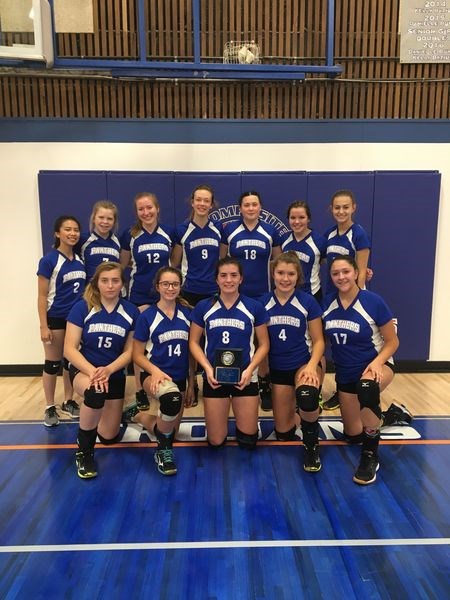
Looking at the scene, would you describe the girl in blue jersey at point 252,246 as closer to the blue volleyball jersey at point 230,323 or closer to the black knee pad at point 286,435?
the blue volleyball jersey at point 230,323

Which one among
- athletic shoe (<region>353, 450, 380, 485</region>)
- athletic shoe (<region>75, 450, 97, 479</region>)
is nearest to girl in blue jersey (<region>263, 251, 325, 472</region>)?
athletic shoe (<region>353, 450, 380, 485</region>)

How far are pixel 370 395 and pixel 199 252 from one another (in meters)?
1.96

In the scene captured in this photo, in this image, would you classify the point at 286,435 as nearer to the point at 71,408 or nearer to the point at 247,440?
the point at 247,440

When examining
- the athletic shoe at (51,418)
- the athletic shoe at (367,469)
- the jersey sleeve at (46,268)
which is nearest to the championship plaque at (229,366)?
the athletic shoe at (367,469)

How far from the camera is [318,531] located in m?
2.57

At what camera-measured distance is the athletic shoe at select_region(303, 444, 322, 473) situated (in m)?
3.16

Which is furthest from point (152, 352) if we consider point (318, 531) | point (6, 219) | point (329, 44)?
point (329, 44)

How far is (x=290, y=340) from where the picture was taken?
3463 millimetres

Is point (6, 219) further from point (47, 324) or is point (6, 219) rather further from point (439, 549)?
point (439, 549)

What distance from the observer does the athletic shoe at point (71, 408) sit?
413cm

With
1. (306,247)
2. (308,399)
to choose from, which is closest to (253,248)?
(306,247)

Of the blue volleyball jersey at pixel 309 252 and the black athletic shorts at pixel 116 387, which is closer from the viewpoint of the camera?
the black athletic shorts at pixel 116 387

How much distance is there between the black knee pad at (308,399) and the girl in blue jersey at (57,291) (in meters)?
2.04

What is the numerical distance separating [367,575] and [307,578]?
28 centimetres
